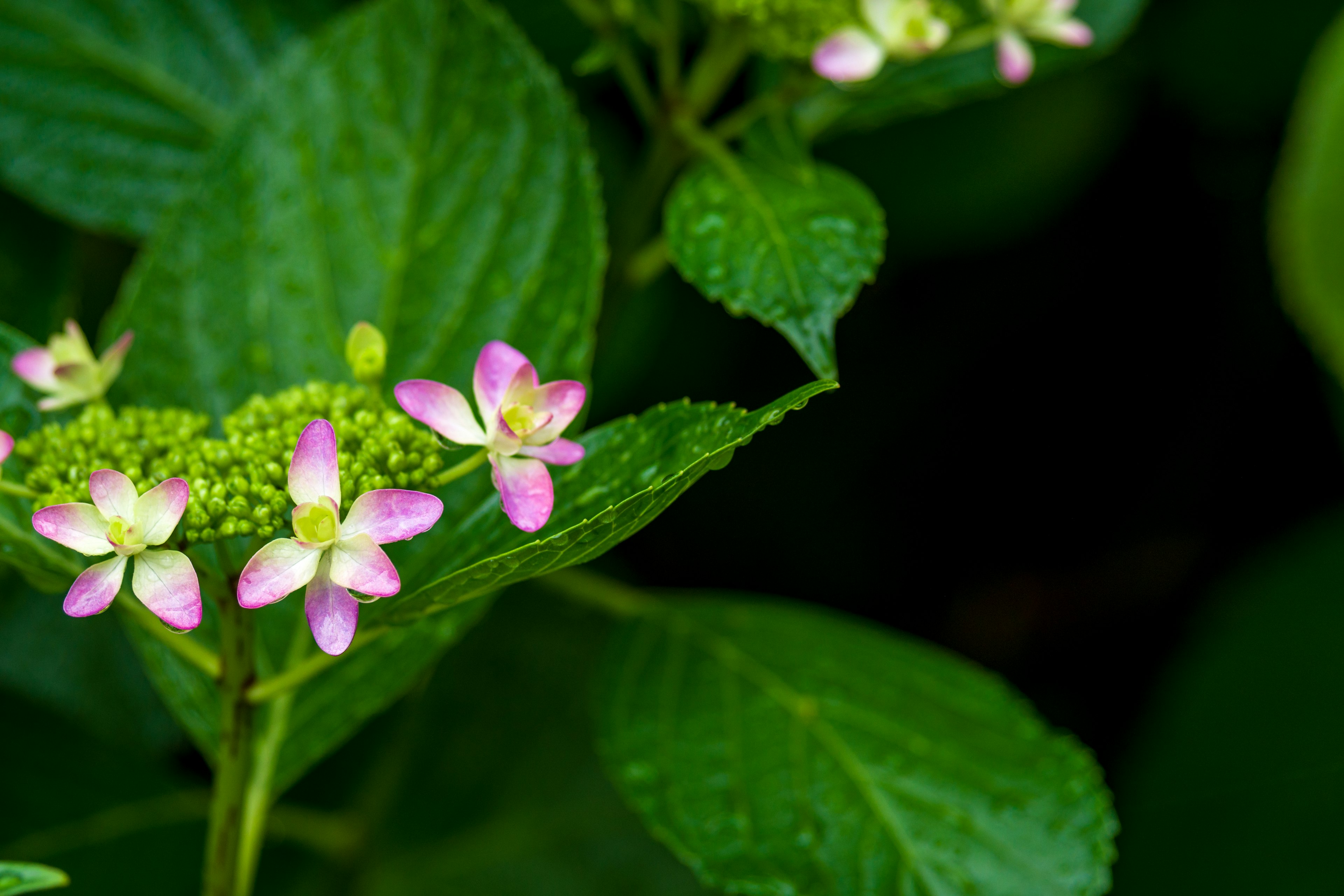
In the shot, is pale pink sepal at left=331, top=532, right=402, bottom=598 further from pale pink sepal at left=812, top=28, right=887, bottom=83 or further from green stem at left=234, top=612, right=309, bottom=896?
pale pink sepal at left=812, top=28, right=887, bottom=83

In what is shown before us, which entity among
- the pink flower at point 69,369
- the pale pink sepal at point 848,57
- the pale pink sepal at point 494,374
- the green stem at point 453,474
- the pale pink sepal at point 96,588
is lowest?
the pale pink sepal at point 96,588

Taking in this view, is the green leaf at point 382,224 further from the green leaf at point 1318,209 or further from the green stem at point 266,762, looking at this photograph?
the green leaf at point 1318,209

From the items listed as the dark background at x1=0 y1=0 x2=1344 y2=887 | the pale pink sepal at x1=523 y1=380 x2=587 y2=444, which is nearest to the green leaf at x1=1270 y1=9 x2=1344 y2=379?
the dark background at x1=0 y1=0 x2=1344 y2=887

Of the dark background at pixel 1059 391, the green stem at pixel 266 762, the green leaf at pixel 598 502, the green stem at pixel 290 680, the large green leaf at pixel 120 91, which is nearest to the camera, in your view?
the green leaf at pixel 598 502

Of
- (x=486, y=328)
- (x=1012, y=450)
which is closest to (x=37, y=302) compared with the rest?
(x=486, y=328)

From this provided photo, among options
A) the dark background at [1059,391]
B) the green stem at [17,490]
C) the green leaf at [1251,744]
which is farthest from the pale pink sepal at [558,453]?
the green leaf at [1251,744]

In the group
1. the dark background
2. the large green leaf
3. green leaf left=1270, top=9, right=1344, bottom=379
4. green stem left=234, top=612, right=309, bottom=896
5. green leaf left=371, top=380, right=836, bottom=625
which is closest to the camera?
green leaf left=371, top=380, right=836, bottom=625
